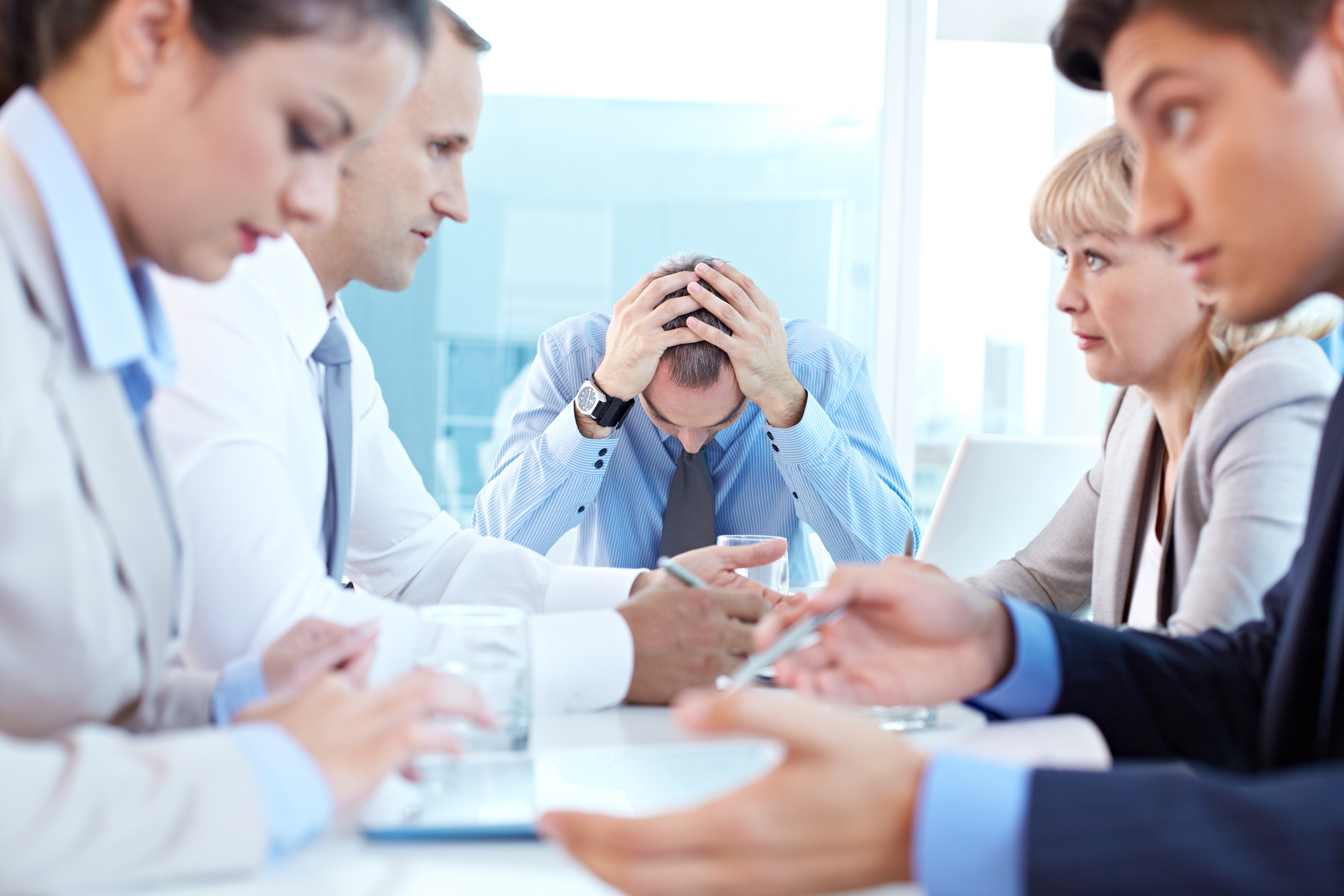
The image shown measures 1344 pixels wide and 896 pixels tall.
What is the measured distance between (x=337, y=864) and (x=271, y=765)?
79mm

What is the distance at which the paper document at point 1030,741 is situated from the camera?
888 mm

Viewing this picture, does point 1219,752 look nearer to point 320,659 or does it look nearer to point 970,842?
point 970,842

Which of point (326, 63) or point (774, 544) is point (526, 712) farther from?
point (774, 544)

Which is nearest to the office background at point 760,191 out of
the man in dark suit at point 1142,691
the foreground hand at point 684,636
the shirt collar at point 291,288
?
the shirt collar at point 291,288

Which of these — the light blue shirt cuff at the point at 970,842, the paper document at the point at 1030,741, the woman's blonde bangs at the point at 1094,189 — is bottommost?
the paper document at the point at 1030,741

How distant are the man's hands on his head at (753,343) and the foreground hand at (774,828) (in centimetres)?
178

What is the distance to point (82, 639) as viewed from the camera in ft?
2.60

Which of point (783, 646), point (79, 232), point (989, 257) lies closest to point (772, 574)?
point (783, 646)

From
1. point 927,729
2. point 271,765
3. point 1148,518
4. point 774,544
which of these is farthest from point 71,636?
point 1148,518

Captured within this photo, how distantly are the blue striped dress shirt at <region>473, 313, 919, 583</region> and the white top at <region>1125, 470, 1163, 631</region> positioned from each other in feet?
2.65

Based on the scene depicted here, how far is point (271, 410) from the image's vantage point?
1.26 meters

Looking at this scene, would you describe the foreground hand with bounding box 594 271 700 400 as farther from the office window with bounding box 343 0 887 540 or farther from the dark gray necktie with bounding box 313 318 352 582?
the office window with bounding box 343 0 887 540

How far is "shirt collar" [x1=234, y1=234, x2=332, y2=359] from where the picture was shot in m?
1.43

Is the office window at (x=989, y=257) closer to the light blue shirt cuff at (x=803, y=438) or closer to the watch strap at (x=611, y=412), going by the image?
the light blue shirt cuff at (x=803, y=438)
